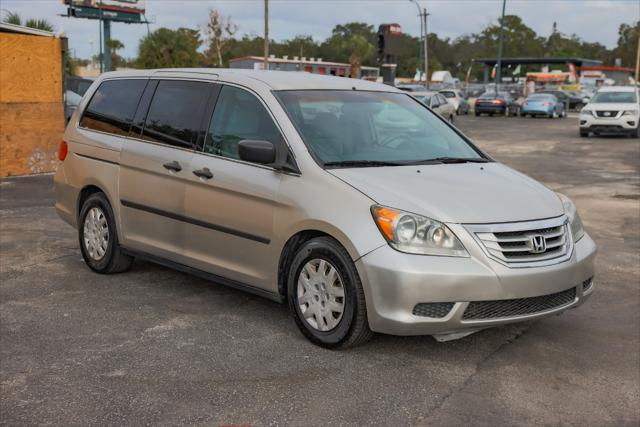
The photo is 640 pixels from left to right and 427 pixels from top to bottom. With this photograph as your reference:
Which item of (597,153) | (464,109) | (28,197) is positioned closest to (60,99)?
(28,197)

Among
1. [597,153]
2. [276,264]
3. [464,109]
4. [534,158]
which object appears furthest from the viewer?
[464,109]

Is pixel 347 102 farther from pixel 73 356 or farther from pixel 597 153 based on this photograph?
pixel 597 153

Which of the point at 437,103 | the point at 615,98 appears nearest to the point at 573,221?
the point at 615,98

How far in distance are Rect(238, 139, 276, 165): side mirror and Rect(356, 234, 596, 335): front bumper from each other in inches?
39.0

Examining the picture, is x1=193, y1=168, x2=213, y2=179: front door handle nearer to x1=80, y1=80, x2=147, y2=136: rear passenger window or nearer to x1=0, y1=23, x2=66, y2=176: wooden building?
x1=80, y1=80, x2=147, y2=136: rear passenger window

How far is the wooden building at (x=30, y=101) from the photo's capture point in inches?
515

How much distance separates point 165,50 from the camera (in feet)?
157

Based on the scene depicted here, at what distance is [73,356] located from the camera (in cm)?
478

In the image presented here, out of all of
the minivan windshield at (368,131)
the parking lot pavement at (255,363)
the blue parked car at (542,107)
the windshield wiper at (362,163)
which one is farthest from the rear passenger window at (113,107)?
the blue parked car at (542,107)

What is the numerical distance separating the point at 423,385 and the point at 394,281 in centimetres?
58

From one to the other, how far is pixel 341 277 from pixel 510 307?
3.23 ft

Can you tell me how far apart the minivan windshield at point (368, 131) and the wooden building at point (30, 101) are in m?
8.92

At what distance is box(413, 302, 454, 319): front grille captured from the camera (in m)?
4.51

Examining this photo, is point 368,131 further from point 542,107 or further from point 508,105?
point 508,105
